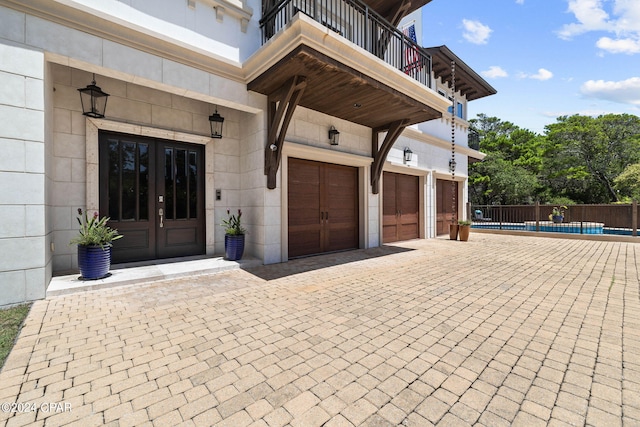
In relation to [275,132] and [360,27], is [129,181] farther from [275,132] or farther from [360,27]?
[360,27]

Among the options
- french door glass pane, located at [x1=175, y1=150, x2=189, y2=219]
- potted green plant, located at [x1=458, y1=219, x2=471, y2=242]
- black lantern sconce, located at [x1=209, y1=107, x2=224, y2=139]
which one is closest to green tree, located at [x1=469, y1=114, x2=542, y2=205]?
potted green plant, located at [x1=458, y1=219, x2=471, y2=242]

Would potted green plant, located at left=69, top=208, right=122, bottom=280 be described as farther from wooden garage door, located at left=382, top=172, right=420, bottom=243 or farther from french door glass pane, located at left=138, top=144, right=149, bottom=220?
wooden garage door, located at left=382, top=172, right=420, bottom=243

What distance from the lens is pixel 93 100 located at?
4.55 m

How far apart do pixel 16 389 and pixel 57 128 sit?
4.35 meters

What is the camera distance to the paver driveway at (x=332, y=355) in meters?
1.68

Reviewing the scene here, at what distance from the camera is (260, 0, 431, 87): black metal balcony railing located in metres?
5.52

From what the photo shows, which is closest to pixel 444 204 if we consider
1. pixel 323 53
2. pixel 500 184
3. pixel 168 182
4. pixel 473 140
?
pixel 473 140

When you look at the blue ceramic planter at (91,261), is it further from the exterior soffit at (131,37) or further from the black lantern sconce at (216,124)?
the exterior soffit at (131,37)

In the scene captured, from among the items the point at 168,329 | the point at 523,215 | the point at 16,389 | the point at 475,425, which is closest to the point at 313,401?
the point at 475,425

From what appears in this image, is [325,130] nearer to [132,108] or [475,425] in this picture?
[132,108]

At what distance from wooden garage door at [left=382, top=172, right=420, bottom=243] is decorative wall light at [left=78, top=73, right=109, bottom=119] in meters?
7.17

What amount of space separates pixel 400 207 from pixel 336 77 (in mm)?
5577

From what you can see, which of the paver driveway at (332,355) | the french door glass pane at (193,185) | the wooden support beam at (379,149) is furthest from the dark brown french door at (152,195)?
the wooden support beam at (379,149)

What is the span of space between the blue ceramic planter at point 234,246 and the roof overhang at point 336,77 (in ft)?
9.80
